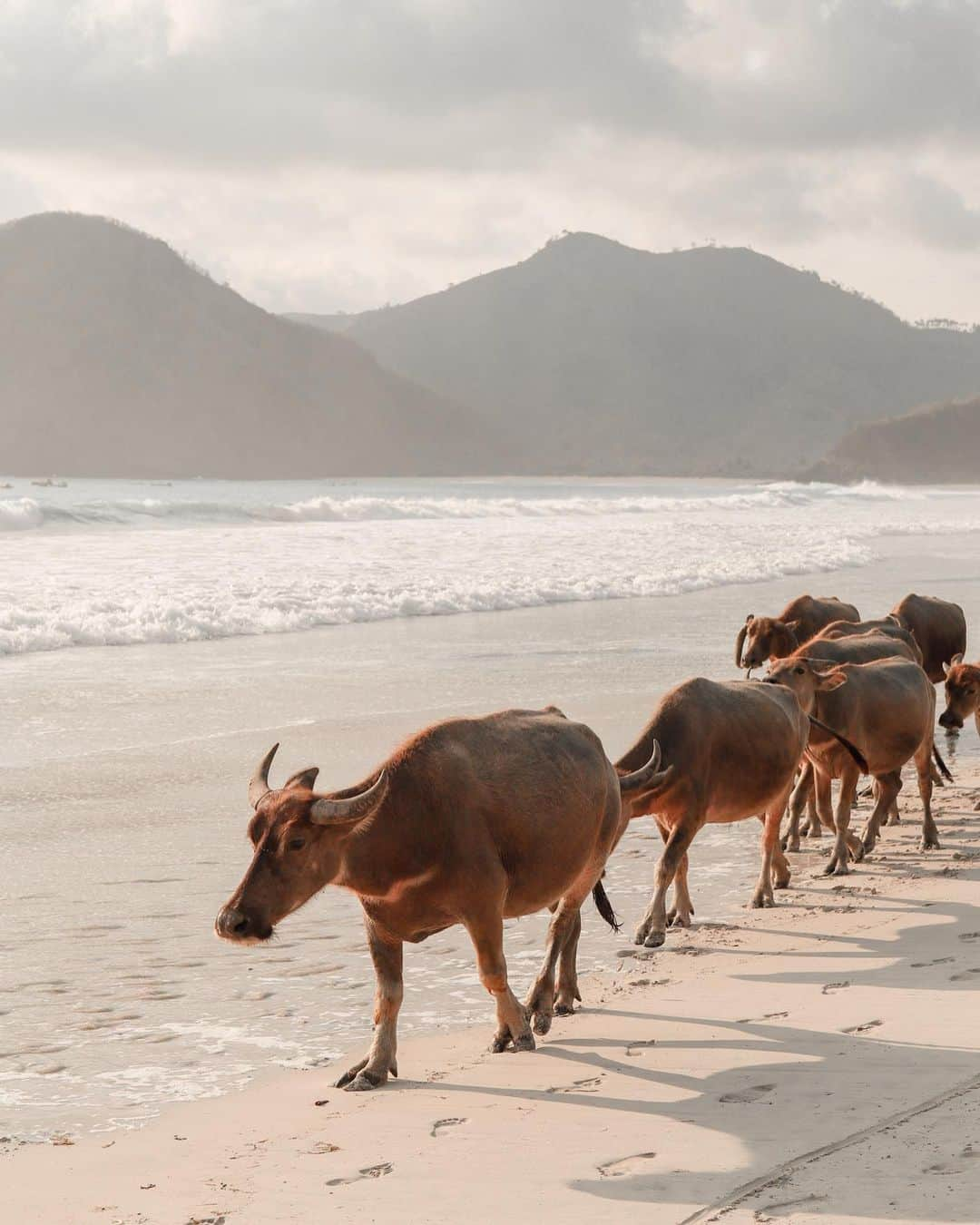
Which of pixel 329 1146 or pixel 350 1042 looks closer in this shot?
pixel 329 1146

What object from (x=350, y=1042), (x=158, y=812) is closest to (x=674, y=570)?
(x=158, y=812)

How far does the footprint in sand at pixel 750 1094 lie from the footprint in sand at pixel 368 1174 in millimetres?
1242

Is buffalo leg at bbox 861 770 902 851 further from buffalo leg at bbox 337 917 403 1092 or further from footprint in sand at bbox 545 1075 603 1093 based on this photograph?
buffalo leg at bbox 337 917 403 1092

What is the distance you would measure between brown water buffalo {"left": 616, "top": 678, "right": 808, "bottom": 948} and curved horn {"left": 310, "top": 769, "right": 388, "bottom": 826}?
2.59 meters

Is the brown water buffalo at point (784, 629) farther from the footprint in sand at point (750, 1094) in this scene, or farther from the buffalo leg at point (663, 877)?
the footprint in sand at point (750, 1094)

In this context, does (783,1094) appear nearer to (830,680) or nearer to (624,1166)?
(624,1166)

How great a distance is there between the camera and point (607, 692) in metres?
16.3

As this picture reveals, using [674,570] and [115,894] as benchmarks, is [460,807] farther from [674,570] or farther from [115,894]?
[674,570]

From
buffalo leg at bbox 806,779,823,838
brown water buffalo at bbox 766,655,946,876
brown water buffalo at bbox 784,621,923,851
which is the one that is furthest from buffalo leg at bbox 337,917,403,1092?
buffalo leg at bbox 806,779,823,838

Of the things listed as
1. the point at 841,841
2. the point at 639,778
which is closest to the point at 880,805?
the point at 841,841

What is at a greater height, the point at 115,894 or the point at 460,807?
the point at 460,807

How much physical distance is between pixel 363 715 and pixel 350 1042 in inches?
328

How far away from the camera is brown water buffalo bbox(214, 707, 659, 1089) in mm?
5777

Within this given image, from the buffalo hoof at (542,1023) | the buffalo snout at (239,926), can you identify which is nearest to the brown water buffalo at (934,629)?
the buffalo hoof at (542,1023)
